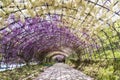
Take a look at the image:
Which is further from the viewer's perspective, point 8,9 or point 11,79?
point 11,79

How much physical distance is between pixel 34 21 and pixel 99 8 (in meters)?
5.04

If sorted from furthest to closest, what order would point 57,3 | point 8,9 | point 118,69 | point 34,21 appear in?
point 34,21, point 118,69, point 57,3, point 8,9

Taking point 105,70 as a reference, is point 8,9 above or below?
above

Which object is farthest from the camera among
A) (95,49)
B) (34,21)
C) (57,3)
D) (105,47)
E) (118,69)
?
(95,49)

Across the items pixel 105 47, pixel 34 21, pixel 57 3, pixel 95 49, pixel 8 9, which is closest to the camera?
pixel 8 9

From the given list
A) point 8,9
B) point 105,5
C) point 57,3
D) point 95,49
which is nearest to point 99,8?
point 105,5

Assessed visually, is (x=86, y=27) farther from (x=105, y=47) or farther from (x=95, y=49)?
(x=95, y=49)

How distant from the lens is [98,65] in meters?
15.3

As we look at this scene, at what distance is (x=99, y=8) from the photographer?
10.4m

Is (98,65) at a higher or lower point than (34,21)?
lower

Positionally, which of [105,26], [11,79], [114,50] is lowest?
[11,79]

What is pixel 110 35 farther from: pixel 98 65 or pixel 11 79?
pixel 11 79

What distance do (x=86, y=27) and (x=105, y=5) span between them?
360 cm

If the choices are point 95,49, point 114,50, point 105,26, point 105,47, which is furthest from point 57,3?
point 95,49
